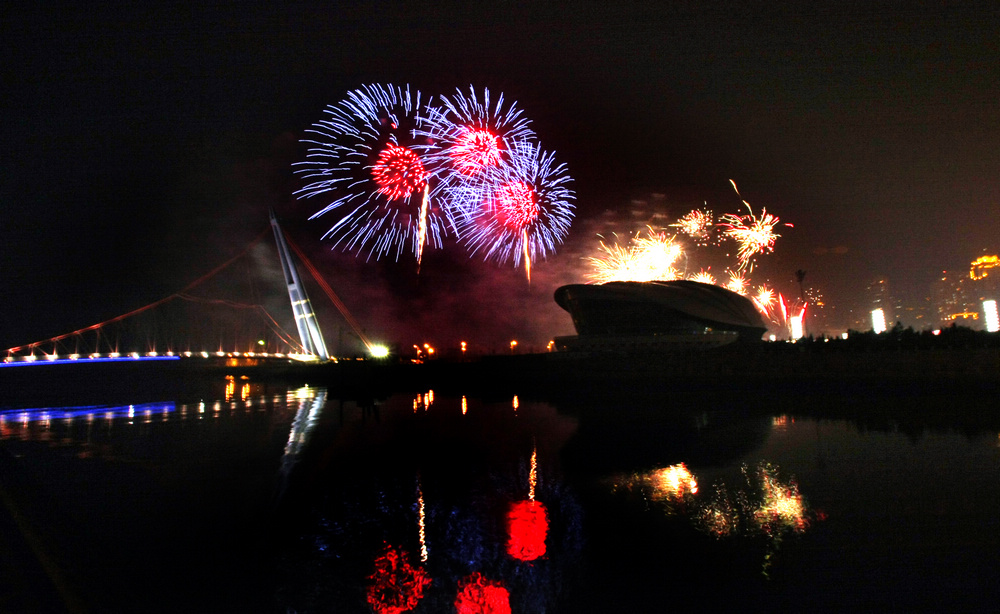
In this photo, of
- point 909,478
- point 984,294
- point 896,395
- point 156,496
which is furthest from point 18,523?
point 984,294

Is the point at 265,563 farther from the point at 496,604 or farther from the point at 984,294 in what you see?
the point at 984,294

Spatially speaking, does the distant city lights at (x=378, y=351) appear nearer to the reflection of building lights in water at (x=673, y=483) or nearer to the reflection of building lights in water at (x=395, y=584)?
the reflection of building lights in water at (x=673, y=483)

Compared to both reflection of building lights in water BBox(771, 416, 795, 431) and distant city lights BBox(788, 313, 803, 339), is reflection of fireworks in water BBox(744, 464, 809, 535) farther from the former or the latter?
distant city lights BBox(788, 313, 803, 339)

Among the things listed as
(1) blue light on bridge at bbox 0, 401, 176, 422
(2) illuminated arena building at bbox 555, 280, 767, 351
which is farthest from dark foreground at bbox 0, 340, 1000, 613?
(2) illuminated arena building at bbox 555, 280, 767, 351

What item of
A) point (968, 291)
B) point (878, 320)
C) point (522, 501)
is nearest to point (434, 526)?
point (522, 501)

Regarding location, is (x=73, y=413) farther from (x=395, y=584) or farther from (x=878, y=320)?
(x=878, y=320)
